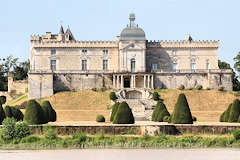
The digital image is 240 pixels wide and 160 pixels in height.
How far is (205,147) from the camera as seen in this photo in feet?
95.3

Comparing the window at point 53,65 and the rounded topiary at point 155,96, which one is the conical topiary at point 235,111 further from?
the window at point 53,65

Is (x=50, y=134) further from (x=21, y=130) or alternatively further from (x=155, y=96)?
(x=155, y=96)

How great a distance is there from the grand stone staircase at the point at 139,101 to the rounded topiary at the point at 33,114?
50.6 ft

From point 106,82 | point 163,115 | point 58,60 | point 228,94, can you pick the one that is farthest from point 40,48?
point 163,115

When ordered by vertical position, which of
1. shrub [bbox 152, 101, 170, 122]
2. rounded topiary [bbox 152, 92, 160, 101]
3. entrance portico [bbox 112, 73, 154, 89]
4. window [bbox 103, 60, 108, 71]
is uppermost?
window [bbox 103, 60, 108, 71]

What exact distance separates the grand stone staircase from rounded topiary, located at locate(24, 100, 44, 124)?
50.6ft

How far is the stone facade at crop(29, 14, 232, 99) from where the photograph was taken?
6838 centimetres

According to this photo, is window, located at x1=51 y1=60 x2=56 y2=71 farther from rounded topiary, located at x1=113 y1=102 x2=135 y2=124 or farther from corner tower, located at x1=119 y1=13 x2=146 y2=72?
rounded topiary, located at x1=113 y1=102 x2=135 y2=124

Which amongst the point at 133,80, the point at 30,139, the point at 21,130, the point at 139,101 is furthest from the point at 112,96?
the point at 30,139

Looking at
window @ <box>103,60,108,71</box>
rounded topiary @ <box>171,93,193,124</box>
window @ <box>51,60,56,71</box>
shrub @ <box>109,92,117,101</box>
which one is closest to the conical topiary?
rounded topiary @ <box>171,93,193,124</box>

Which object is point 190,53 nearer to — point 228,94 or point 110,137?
point 228,94

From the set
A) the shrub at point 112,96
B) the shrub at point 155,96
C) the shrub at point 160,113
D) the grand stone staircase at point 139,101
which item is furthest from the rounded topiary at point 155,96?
the shrub at point 160,113

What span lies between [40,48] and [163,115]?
3351cm

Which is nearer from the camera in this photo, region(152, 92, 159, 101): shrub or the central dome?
region(152, 92, 159, 101): shrub
